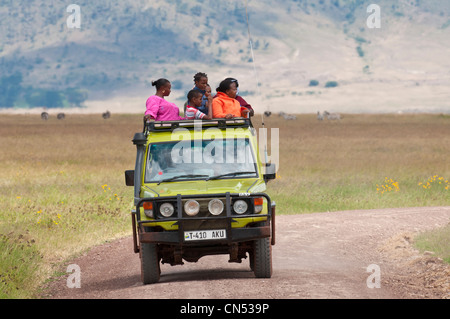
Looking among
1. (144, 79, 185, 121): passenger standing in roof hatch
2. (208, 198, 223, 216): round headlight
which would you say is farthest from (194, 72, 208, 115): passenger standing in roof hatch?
(208, 198, 223, 216): round headlight

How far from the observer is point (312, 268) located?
12.1m

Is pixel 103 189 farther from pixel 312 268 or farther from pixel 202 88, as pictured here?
pixel 312 268

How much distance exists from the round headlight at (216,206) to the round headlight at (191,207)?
157 mm

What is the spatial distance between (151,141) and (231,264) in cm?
266

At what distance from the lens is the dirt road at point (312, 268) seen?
9.84m

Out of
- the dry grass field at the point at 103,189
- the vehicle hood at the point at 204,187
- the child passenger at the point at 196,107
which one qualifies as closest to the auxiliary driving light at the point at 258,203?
the vehicle hood at the point at 204,187

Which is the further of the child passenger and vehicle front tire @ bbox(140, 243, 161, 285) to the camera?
the child passenger

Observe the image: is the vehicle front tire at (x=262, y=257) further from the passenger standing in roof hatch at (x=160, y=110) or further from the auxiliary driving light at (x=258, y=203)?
the passenger standing in roof hatch at (x=160, y=110)

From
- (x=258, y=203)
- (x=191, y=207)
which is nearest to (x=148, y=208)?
(x=191, y=207)

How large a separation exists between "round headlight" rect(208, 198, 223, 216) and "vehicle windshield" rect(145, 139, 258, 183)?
0.82 m

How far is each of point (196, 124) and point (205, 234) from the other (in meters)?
1.70

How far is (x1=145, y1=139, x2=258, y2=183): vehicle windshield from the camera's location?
36.2 ft

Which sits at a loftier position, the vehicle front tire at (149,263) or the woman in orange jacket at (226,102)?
the woman in orange jacket at (226,102)

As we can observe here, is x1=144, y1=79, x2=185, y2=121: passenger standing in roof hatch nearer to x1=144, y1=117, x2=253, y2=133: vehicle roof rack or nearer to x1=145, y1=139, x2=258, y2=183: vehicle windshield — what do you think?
x1=144, y1=117, x2=253, y2=133: vehicle roof rack
